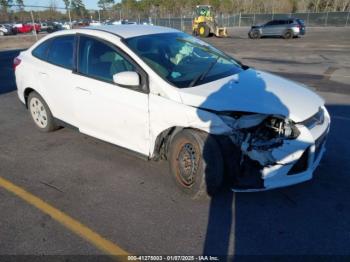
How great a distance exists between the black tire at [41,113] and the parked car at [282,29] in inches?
1041

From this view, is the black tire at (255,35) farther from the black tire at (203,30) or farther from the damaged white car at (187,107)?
the damaged white car at (187,107)

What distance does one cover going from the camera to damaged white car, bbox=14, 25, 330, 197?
10.5 ft

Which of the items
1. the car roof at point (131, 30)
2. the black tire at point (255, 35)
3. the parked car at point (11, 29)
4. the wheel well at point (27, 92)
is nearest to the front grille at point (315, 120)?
the car roof at point (131, 30)

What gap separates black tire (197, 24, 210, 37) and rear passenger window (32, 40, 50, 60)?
27.7 metres

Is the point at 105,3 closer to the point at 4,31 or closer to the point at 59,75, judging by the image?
the point at 4,31

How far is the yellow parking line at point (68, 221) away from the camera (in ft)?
9.45

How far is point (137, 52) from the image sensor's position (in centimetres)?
389

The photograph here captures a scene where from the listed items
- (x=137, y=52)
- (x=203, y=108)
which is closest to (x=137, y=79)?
(x=137, y=52)

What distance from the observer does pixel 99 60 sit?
424 centimetres

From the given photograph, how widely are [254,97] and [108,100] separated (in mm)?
1731

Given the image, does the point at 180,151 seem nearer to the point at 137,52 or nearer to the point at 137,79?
the point at 137,79

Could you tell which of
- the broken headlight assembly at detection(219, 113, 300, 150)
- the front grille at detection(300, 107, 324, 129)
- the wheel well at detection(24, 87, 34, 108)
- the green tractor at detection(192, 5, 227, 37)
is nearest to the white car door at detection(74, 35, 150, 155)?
the broken headlight assembly at detection(219, 113, 300, 150)

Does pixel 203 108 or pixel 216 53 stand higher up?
pixel 216 53

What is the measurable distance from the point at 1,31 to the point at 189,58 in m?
46.1
